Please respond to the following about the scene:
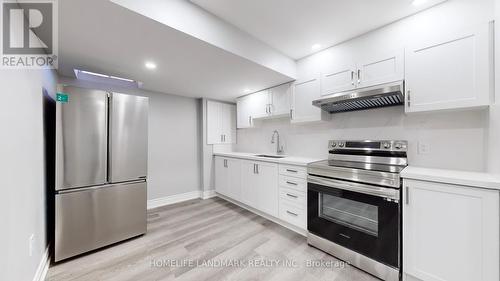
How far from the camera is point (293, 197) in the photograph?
7.89ft

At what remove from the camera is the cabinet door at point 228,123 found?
4.26m

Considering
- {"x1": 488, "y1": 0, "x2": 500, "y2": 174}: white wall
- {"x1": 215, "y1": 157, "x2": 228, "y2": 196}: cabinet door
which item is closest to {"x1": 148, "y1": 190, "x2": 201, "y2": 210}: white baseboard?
{"x1": 215, "y1": 157, "x2": 228, "y2": 196}: cabinet door

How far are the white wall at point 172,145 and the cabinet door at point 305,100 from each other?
2230 mm

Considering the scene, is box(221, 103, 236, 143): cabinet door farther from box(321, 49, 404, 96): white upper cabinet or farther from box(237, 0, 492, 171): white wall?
box(321, 49, 404, 96): white upper cabinet

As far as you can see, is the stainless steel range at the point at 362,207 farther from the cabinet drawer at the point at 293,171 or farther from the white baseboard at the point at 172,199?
the white baseboard at the point at 172,199

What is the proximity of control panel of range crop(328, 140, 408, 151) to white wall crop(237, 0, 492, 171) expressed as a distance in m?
0.12

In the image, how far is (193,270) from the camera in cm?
174

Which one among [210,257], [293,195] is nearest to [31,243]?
[210,257]

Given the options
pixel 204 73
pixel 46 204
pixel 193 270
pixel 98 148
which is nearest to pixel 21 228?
pixel 46 204

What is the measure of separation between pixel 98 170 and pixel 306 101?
273 cm

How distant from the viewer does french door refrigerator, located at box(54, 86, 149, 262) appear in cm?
186

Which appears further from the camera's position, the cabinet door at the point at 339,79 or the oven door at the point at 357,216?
the cabinet door at the point at 339,79

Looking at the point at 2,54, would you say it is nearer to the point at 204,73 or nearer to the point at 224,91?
the point at 204,73

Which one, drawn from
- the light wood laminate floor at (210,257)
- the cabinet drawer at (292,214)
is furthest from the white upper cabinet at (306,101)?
the light wood laminate floor at (210,257)
